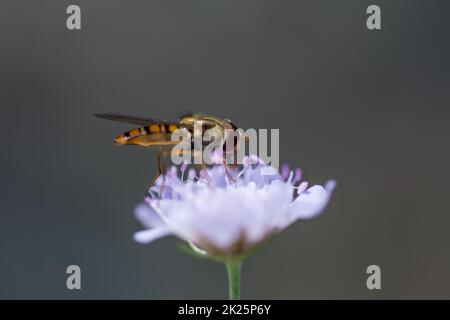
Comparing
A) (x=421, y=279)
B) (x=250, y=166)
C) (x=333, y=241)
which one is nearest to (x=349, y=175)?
(x=333, y=241)

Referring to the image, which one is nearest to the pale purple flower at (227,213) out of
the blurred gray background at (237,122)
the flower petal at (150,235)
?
the flower petal at (150,235)

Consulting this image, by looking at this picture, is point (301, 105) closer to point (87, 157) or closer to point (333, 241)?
point (333, 241)

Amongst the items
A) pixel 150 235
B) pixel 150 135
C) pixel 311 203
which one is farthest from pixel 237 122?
pixel 150 235

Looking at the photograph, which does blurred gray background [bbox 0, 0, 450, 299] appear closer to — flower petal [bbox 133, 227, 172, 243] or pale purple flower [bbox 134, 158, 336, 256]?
pale purple flower [bbox 134, 158, 336, 256]

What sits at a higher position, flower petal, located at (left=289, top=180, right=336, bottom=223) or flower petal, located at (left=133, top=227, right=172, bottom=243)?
flower petal, located at (left=289, top=180, right=336, bottom=223)

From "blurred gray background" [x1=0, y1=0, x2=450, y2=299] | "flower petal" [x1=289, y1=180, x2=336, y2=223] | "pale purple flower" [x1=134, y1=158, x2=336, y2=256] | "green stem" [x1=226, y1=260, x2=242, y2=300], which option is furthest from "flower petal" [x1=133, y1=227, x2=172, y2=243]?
"blurred gray background" [x1=0, y1=0, x2=450, y2=299]

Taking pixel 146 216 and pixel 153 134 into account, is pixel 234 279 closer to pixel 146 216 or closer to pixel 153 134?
pixel 146 216
